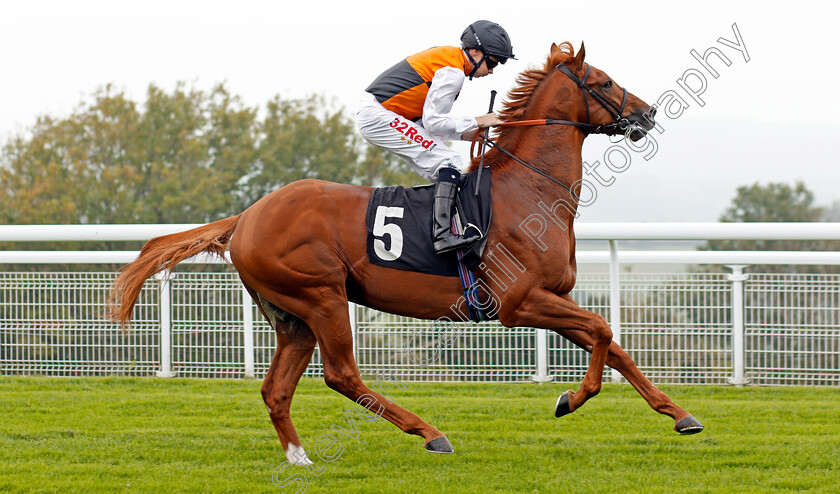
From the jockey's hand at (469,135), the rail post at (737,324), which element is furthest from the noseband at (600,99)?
the rail post at (737,324)

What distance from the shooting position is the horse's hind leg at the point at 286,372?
14.0 ft

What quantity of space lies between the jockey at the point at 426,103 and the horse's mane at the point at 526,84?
0.34ft

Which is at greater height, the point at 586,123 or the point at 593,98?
the point at 593,98

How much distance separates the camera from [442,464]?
13.5 ft

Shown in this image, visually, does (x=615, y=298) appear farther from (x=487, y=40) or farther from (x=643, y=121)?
(x=487, y=40)

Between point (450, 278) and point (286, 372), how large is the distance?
3.13 feet

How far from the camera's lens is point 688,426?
12.9ft

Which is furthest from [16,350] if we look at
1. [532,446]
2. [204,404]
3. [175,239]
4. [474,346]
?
[532,446]

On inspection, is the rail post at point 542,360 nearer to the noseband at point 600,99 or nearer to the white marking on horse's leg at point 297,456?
the noseband at point 600,99

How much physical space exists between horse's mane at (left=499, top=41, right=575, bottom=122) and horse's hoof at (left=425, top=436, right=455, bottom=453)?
1.61 metres

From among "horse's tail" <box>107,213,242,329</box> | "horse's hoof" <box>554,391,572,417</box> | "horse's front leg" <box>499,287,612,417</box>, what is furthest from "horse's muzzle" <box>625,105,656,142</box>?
"horse's tail" <box>107,213,242,329</box>

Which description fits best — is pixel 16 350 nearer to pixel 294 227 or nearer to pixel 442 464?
pixel 294 227

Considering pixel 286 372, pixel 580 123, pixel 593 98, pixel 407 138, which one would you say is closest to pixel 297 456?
pixel 286 372

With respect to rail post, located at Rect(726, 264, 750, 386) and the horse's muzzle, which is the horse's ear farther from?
rail post, located at Rect(726, 264, 750, 386)
